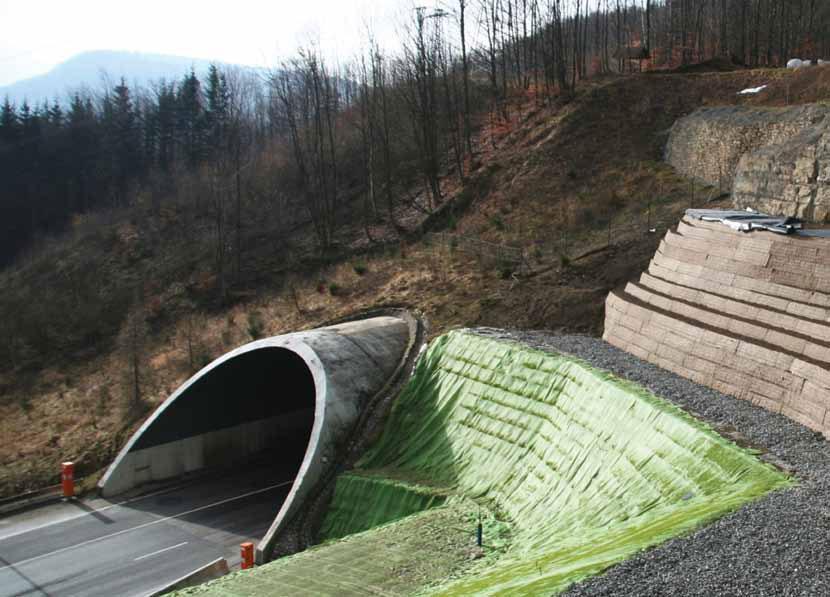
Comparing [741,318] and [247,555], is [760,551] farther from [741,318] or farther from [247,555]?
[247,555]

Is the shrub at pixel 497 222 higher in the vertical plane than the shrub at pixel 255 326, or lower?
higher

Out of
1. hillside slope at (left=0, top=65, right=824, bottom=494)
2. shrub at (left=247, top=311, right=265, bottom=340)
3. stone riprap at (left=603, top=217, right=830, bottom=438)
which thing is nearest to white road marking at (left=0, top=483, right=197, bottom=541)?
hillside slope at (left=0, top=65, right=824, bottom=494)

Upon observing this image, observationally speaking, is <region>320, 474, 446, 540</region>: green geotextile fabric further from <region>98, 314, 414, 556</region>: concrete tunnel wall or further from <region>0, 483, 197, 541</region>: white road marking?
<region>0, 483, 197, 541</region>: white road marking

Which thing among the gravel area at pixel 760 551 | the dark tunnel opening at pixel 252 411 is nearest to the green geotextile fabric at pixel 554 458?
the gravel area at pixel 760 551

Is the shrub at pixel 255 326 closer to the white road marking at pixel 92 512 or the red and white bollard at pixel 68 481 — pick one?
the white road marking at pixel 92 512

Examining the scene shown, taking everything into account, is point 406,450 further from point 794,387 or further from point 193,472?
point 794,387
